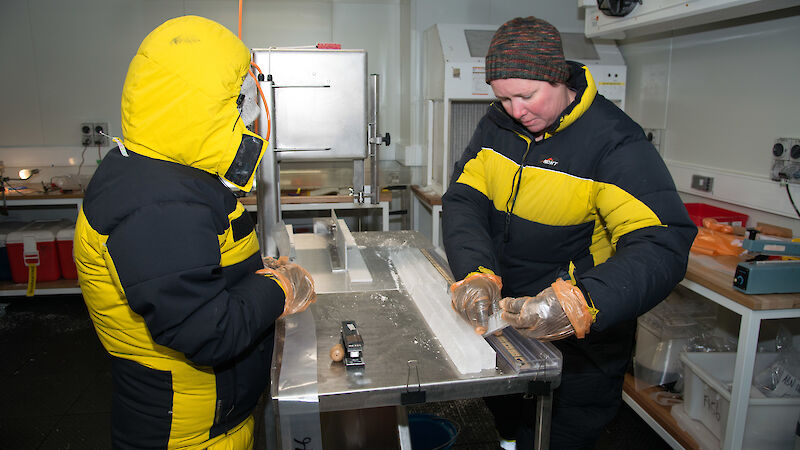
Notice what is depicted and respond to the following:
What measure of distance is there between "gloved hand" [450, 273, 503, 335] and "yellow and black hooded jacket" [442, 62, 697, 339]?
65 mm

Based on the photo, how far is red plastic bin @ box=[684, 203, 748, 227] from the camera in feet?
7.81

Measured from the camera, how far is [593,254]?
148 centimetres

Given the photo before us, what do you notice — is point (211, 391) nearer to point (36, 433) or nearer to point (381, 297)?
point (381, 297)

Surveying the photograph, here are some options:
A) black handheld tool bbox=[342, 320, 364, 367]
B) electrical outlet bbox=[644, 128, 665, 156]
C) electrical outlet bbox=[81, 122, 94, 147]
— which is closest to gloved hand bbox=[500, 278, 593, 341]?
black handheld tool bbox=[342, 320, 364, 367]

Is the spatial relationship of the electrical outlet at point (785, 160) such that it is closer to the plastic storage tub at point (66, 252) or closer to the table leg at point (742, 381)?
the table leg at point (742, 381)

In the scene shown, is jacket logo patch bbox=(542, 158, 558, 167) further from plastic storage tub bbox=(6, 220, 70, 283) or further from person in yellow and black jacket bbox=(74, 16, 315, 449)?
plastic storage tub bbox=(6, 220, 70, 283)

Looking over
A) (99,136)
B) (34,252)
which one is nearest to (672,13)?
(99,136)

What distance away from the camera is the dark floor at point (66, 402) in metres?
2.30

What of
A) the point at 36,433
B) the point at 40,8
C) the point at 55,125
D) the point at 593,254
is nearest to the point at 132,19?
the point at 40,8

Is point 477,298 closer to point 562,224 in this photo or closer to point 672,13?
point 562,224

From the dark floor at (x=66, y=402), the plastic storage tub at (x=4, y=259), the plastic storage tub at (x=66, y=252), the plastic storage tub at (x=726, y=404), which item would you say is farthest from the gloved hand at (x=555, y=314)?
the plastic storage tub at (x=4, y=259)

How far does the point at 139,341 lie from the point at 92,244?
23 centimetres

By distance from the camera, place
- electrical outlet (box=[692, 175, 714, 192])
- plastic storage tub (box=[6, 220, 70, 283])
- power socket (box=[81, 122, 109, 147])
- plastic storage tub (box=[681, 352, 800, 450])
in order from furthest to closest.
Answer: power socket (box=[81, 122, 109, 147])
plastic storage tub (box=[6, 220, 70, 283])
electrical outlet (box=[692, 175, 714, 192])
plastic storage tub (box=[681, 352, 800, 450])

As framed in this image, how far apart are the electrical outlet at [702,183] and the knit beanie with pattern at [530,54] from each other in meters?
1.65
